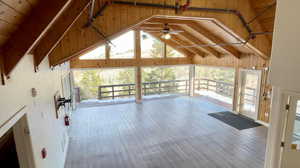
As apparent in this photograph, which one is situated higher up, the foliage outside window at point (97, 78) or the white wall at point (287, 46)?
the white wall at point (287, 46)

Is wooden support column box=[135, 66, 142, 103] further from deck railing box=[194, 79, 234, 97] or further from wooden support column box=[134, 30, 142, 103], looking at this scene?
deck railing box=[194, 79, 234, 97]

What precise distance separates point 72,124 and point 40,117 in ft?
12.0

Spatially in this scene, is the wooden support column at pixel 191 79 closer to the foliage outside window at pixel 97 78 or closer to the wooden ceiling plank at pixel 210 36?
the wooden ceiling plank at pixel 210 36

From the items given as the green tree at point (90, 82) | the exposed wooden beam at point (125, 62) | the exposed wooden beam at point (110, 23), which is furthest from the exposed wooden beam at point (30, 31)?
the green tree at point (90, 82)

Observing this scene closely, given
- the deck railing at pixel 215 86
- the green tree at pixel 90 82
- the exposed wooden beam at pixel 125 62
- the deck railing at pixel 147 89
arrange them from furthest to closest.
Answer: the green tree at pixel 90 82, the deck railing at pixel 147 89, the deck railing at pixel 215 86, the exposed wooden beam at pixel 125 62

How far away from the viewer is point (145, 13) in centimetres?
349

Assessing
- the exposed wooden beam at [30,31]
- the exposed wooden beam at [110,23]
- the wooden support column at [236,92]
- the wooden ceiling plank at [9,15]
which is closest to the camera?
the wooden ceiling plank at [9,15]

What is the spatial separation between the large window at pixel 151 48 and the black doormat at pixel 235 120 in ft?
12.9

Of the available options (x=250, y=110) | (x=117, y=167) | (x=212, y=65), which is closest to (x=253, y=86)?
(x=250, y=110)

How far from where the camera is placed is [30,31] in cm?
148

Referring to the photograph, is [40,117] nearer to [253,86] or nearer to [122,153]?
[122,153]

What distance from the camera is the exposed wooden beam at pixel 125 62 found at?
7234 millimetres

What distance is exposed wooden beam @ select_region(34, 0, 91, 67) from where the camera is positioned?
228cm

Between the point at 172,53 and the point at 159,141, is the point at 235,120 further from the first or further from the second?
the point at 172,53
